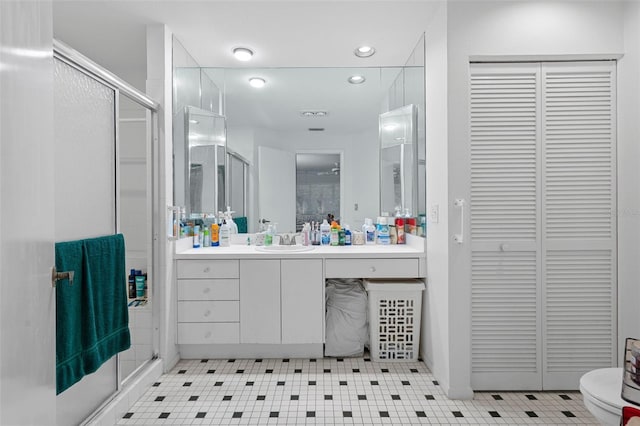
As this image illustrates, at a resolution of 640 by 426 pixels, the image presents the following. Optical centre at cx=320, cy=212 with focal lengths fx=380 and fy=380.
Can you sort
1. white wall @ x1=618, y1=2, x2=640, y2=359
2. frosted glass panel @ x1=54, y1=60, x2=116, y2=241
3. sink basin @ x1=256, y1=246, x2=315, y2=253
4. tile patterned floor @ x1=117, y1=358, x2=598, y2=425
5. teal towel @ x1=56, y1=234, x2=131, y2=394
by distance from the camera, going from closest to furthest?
teal towel @ x1=56, y1=234, x2=131, y2=394, frosted glass panel @ x1=54, y1=60, x2=116, y2=241, tile patterned floor @ x1=117, y1=358, x2=598, y2=425, white wall @ x1=618, y1=2, x2=640, y2=359, sink basin @ x1=256, y1=246, x2=315, y2=253

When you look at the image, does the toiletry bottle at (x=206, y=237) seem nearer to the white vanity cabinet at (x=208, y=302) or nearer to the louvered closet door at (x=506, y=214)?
the white vanity cabinet at (x=208, y=302)

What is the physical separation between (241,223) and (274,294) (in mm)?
820

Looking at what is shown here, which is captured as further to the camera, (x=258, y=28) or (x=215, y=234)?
(x=215, y=234)

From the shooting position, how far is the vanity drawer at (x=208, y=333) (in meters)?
2.59

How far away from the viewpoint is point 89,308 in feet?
5.36

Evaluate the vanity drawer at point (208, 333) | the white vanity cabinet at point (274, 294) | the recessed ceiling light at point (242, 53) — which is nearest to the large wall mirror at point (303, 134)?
the recessed ceiling light at point (242, 53)

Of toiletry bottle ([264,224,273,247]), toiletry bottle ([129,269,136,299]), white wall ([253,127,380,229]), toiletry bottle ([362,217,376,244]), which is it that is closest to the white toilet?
toiletry bottle ([362,217,376,244])

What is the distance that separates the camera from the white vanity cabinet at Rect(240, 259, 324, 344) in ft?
8.51

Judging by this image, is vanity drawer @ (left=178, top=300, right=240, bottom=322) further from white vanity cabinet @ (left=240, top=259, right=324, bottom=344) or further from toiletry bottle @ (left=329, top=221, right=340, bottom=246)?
toiletry bottle @ (left=329, top=221, right=340, bottom=246)

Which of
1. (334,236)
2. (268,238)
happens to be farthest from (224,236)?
(334,236)

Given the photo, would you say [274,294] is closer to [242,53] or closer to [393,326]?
[393,326]

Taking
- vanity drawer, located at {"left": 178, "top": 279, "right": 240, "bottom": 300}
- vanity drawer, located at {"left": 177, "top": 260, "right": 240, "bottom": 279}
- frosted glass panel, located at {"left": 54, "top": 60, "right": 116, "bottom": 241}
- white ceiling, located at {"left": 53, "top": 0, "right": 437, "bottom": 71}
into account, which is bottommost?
vanity drawer, located at {"left": 178, "top": 279, "right": 240, "bottom": 300}

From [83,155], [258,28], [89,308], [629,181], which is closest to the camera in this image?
[89,308]

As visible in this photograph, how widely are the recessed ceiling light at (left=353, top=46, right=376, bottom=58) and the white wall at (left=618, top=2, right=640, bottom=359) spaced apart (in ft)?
4.85
